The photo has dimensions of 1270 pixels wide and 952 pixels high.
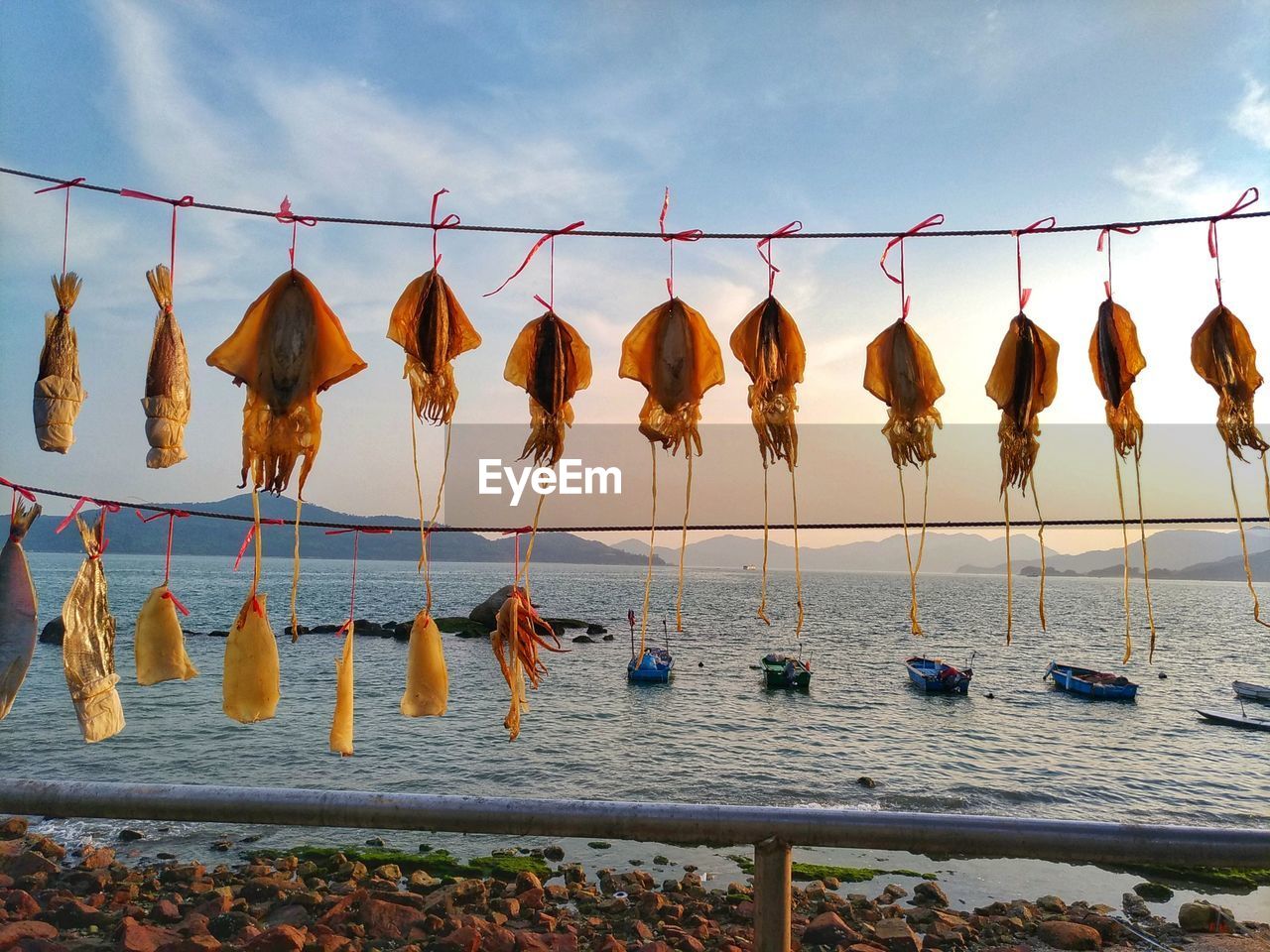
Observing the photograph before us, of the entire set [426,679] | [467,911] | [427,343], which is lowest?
[467,911]

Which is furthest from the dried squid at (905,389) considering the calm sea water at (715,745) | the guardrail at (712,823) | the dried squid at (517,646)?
the calm sea water at (715,745)

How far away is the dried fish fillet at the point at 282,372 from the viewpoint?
2756 millimetres

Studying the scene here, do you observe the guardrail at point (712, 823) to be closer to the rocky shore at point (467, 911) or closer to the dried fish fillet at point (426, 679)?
the dried fish fillet at point (426, 679)

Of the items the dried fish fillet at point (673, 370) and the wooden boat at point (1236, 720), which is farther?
the wooden boat at point (1236, 720)

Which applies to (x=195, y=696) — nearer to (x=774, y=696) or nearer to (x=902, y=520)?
(x=774, y=696)

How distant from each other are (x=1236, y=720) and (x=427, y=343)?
148 feet

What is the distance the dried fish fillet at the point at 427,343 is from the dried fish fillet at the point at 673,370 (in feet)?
2.25

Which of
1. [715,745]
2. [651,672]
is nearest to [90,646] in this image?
[715,745]

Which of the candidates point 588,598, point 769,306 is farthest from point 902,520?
point 588,598

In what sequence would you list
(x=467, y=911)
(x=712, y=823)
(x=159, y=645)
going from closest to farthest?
1. (x=712, y=823)
2. (x=159, y=645)
3. (x=467, y=911)

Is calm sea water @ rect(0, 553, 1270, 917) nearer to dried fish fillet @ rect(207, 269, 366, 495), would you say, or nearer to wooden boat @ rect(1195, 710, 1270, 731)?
wooden boat @ rect(1195, 710, 1270, 731)

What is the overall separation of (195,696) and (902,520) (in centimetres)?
4192

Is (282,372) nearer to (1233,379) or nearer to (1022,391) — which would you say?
(1022,391)

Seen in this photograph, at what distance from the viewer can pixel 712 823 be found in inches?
91.7
